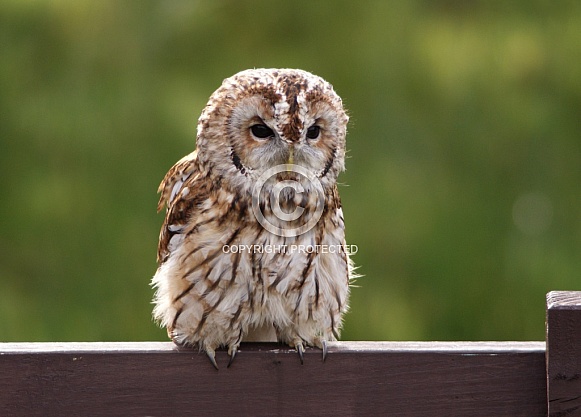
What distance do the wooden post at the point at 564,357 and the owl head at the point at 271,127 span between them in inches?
27.4

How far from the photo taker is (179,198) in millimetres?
2297

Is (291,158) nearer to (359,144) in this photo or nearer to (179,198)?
(179,198)

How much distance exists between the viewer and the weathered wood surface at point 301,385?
176 cm

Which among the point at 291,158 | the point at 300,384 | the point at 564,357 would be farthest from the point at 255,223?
the point at 564,357

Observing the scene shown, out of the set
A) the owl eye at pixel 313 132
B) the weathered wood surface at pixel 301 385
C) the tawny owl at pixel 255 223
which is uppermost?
the owl eye at pixel 313 132

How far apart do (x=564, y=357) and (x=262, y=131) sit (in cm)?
85

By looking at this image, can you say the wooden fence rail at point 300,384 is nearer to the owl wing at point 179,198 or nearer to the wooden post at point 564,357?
the wooden post at point 564,357

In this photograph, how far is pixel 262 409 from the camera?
5.87ft

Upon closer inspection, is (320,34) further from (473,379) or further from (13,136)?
(473,379)

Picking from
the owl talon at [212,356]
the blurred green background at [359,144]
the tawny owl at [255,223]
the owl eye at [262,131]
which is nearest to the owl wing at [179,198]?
the tawny owl at [255,223]

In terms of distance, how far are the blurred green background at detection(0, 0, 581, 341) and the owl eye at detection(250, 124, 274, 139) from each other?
2127 mm

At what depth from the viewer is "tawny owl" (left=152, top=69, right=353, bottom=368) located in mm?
2141

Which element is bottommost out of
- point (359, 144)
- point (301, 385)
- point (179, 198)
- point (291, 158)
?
point (301, 385)

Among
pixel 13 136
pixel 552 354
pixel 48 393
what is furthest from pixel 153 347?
pixel 13 136
